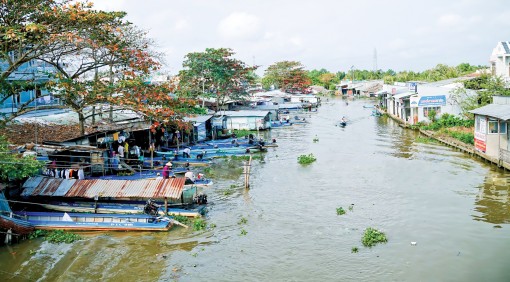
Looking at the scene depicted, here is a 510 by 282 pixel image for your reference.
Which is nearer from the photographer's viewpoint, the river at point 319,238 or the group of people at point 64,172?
→ the river at point 319,238

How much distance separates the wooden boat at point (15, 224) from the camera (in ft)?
53.4

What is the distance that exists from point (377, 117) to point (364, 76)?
3577 inches

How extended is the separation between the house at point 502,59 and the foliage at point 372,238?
1275 inches

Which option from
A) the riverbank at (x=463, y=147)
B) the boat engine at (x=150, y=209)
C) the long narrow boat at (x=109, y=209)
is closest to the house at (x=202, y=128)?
the long narrow boat at (x=109, y=209)

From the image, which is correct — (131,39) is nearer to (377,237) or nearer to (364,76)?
(377,237)

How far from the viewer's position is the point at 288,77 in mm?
92312

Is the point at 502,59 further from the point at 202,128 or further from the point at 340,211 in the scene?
the point at 340,211

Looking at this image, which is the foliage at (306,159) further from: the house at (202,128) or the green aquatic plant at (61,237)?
the green aquatic plant at (61,237)

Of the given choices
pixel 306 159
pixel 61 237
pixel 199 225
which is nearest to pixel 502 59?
→ pixel 306 159

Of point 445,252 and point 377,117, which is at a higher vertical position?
point 377,117

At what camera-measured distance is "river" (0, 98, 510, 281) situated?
1452cm

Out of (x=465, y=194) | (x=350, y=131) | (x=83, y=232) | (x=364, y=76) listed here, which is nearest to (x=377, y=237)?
Result: (x=465, y=194)

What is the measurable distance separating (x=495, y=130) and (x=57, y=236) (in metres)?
24.4

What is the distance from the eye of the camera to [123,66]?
24391 millimetres
